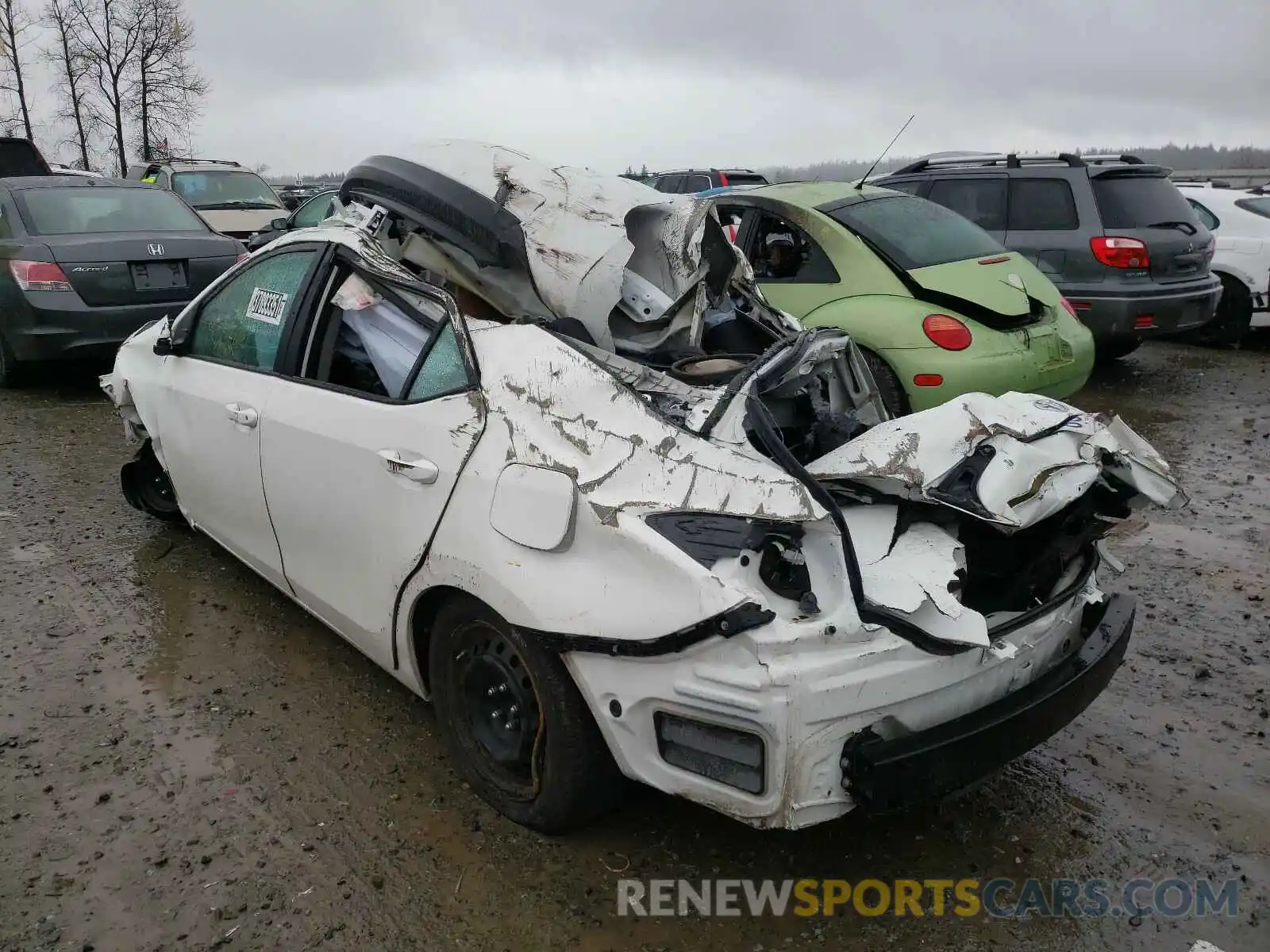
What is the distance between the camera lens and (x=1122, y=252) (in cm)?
725

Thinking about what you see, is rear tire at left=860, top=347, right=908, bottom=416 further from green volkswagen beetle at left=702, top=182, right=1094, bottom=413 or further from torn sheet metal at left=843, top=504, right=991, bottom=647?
torn sheet metal at left=843, top=504, right=991, bottom=647

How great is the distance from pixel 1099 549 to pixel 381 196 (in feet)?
8.82

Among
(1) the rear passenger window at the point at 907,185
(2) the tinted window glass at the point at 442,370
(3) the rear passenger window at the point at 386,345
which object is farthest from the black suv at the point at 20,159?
(2) the tinted window glass at the point at 442,370

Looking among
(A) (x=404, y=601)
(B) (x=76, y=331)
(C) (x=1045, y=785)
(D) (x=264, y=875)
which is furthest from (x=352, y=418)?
(B) (x=76, y=331)

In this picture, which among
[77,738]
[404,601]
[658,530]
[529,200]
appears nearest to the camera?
[658,530]

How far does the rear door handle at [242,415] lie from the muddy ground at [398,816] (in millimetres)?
914

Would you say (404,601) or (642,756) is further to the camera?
(404,601)

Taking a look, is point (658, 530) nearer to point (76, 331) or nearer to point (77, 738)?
point (77, 738)

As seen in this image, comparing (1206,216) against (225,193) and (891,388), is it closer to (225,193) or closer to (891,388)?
(891,388)

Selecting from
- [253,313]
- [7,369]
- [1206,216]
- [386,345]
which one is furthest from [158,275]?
[1206,216]

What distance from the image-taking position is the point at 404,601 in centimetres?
273

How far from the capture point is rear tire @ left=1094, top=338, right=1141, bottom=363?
7.82 metres

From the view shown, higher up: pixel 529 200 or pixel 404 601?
pixel 529 200

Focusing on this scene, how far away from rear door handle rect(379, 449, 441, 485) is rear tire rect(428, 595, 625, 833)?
1.11 ft
